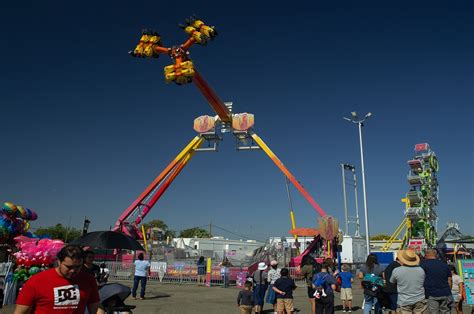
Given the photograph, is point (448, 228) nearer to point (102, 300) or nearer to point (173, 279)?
point (173, 279)

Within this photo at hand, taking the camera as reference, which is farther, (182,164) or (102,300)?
(182,164)

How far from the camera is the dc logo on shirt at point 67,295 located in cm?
370

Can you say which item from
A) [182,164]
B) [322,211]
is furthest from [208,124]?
[322,211]

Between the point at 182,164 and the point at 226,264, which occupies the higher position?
the point at 182,164

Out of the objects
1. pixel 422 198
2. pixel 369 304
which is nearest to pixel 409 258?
pixel 369 304

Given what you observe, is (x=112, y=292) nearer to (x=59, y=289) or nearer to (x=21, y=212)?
(x=59, y=289)

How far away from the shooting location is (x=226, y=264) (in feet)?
70.7

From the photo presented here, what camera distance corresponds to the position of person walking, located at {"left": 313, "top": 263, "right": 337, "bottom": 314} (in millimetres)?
8289

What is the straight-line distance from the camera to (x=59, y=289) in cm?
372

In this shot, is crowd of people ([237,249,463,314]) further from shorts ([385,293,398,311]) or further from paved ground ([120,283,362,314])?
paved ground ([120,283,362,314])

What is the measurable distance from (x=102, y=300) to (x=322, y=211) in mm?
23772

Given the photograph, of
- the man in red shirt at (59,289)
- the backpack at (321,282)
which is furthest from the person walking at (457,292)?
the man in red shirt at (59,289)

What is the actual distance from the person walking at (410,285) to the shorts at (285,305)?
2.89 m

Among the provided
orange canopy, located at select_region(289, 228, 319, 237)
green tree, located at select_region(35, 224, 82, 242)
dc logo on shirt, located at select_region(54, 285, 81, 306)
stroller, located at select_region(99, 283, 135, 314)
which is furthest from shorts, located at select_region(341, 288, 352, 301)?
green tree, located at select_region(35, 224, 82, 242)
